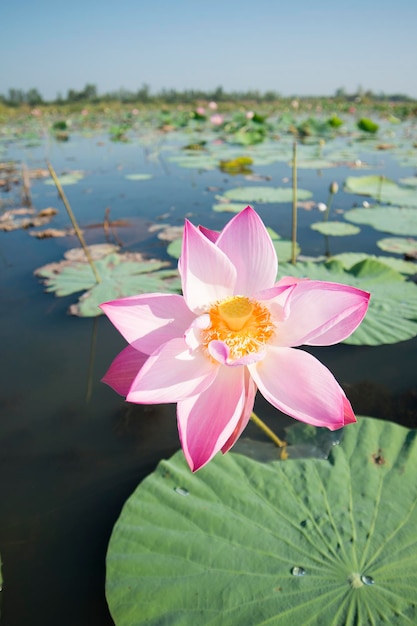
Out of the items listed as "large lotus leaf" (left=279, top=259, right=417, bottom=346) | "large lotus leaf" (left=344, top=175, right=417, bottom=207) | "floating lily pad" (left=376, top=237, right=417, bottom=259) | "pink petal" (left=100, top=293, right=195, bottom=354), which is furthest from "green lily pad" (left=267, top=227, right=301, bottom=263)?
"pink petal" (left=100, top=293, right=195, bottom=354)

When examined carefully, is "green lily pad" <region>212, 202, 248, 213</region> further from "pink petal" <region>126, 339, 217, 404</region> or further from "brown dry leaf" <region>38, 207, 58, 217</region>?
"pink petal" <region>126, 339, 217, 404</region>

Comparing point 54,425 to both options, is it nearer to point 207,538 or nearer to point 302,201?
point 207,538

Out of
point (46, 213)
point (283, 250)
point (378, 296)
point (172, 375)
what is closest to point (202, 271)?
point (172, 375)

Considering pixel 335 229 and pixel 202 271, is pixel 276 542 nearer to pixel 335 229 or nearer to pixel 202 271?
pixel 202 271

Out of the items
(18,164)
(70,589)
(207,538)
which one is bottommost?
(70,589)

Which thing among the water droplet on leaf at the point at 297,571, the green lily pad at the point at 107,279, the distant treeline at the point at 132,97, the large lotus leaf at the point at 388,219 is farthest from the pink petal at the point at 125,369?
the distant treeline at the point at 132,97

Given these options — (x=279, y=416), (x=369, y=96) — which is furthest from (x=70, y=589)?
(x=369, y=96)
